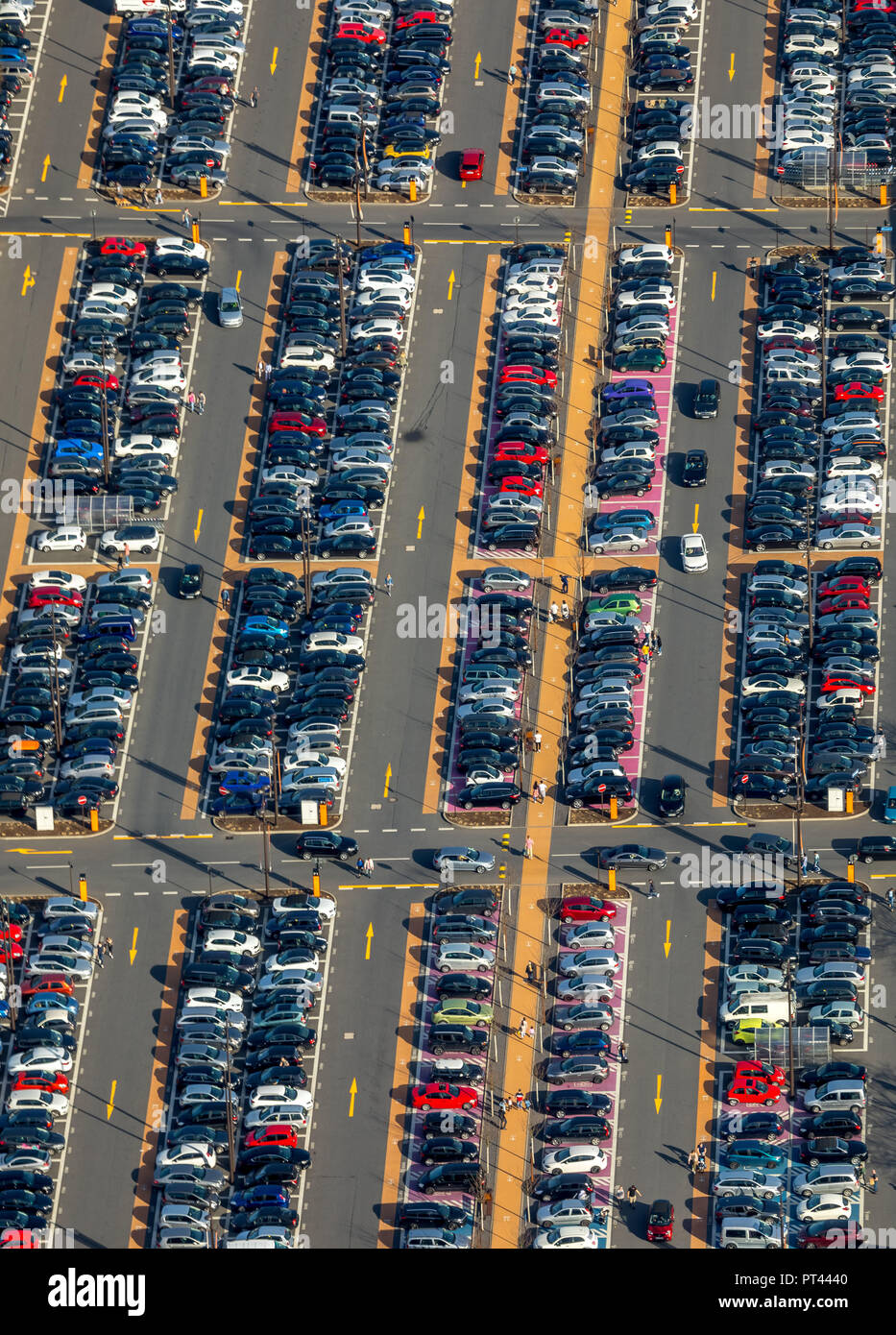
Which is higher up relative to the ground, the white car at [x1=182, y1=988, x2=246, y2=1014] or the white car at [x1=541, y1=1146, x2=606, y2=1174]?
the white car at [x1=182, y1=988, x2=246, y2=1014]

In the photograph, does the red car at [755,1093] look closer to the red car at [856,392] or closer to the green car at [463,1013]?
the green car at [463,1013]

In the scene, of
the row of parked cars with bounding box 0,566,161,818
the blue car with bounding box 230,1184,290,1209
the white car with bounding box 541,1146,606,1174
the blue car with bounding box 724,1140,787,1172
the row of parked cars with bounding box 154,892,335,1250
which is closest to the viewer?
the blue car with bounding box 230,1184,290,1209

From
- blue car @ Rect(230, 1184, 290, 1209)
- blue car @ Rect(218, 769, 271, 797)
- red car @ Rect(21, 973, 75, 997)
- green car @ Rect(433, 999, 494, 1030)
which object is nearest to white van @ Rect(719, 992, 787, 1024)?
green car @ Rect(433, 999, 494, 1030)

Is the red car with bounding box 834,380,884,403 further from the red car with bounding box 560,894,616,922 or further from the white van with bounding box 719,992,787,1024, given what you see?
the white van with bounding box 719,992,787,1024

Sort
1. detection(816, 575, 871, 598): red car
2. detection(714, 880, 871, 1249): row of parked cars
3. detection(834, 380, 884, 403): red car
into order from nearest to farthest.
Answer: detection(714, 880, 871, 1249): row of parked cars < detection(816, 575, 871, 598): red car < detection(834, 380, 884, 403): red car

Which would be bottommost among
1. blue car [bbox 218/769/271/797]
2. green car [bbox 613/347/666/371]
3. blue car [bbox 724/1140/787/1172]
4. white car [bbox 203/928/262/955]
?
blue car [bbox 724/1140/787/1172]

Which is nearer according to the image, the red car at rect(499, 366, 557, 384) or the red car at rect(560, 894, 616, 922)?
the red car at rect(560, 894, 616, 922)

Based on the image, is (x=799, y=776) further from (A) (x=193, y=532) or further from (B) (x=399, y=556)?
(A) (x=193, y=532)
